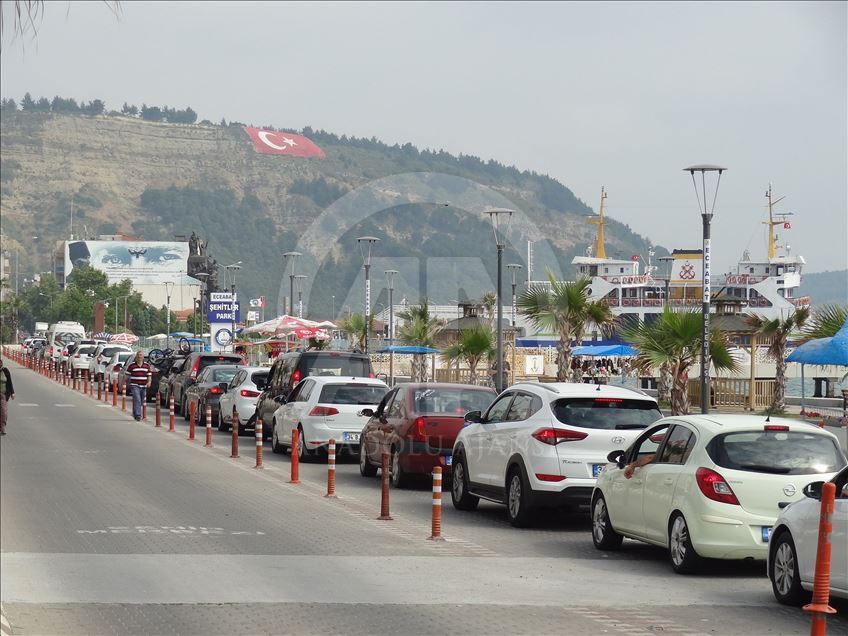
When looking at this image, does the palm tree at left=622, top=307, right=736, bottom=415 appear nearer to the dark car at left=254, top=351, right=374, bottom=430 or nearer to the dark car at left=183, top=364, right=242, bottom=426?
the dark car at left=254, top=351, right=374, bottom=430

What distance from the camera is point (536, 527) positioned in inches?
624

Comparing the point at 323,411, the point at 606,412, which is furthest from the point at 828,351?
the point at 606,412

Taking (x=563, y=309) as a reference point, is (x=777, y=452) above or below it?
below

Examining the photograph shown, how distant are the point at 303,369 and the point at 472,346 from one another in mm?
21923

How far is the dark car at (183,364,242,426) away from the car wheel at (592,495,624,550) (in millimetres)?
20739

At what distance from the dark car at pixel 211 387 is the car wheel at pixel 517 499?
62.2 ft

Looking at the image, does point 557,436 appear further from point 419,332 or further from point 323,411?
point 419,332

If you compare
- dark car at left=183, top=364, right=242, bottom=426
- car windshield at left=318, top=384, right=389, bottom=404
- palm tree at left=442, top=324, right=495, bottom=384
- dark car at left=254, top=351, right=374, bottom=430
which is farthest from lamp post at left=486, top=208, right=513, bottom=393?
car windshield at left=318, top=384, right=389, bottom=404

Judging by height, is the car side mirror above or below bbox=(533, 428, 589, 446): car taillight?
below

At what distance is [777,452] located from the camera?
40.4 ft

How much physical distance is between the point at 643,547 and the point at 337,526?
3395 millimetres

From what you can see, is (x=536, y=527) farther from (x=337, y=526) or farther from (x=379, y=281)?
(x=379, y=281)

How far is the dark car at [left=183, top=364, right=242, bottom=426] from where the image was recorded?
3478 centimetres

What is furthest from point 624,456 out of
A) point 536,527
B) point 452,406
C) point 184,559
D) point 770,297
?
point 770,297
